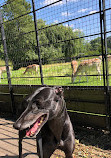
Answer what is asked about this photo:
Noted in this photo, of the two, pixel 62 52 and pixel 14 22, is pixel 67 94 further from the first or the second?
pixel 14 22

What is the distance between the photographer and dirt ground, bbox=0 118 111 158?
2820mm

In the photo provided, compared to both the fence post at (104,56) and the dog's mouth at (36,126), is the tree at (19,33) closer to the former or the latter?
the fence post at (104,56)

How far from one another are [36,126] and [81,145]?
73.2 inches

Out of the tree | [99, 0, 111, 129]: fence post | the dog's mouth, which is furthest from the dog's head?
the tree

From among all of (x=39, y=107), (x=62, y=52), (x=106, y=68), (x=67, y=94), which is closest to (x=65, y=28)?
(x=62, y=52)

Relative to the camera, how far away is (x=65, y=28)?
11.3ft

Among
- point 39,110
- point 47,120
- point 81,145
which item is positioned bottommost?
point 81,145

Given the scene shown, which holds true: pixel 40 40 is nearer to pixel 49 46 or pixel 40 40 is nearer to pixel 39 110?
pixel 49 46

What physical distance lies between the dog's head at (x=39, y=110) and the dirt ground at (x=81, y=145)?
151 cm

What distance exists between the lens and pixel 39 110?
5.18 ft

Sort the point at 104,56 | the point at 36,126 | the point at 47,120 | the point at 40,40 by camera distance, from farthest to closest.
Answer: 1. the point at 40,40
2. the point at 104,56
3. the point at 47,120
4. the point at 36,126

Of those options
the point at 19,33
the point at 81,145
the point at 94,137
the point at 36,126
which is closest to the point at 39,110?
the point at 36,126

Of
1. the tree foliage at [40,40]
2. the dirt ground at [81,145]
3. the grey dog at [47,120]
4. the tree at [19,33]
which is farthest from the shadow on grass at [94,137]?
the tree at [19,33]

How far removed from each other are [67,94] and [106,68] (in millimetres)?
1170
